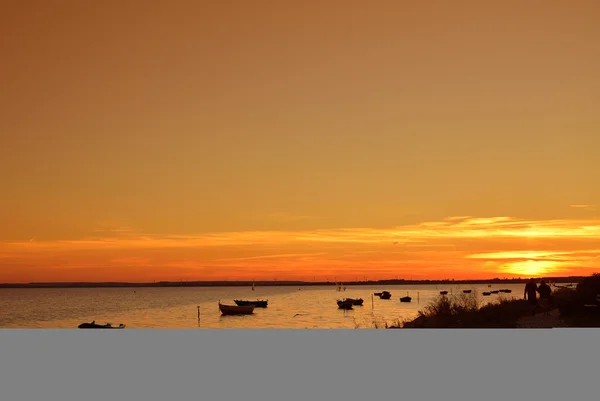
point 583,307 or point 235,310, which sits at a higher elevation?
point 583,307

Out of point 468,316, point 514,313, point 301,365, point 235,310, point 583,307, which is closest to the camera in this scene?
point 301,365

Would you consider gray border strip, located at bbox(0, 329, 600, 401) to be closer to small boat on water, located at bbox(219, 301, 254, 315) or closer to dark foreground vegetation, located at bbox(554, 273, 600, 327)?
dark foreground vegetation, located at bbox(554, 273, 600, 327)

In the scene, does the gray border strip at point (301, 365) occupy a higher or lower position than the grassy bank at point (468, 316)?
higher

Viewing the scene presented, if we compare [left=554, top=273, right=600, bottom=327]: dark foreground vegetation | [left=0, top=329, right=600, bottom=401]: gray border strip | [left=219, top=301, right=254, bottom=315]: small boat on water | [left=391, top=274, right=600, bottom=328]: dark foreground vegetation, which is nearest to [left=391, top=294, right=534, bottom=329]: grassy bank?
[left=391, top=274, right=600, bottom=328]: dark foreground vegetation

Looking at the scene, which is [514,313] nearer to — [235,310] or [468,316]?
[468,316]

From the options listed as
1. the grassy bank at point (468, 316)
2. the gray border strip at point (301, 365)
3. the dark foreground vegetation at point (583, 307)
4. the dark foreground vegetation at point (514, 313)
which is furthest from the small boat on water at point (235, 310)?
the gray border strip at point (301, 365)

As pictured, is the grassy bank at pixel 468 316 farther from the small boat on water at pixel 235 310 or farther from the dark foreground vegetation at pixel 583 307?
the small boat on water at pixel 235 310

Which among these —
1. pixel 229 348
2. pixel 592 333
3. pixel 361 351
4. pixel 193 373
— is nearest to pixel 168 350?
pixel 229 348

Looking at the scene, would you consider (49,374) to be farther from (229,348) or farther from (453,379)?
(453,379)

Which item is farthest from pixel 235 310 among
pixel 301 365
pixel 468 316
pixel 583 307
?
pixel 301 365

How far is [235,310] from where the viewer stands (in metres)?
81.6

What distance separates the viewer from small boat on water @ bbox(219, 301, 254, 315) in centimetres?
8084

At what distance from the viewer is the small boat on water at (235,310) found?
8084 centimetres

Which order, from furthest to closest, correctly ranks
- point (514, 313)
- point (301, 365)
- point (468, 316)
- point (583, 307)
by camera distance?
point (514, 313) < point (468, 316) < point (583, 307) < point (301, 365)
